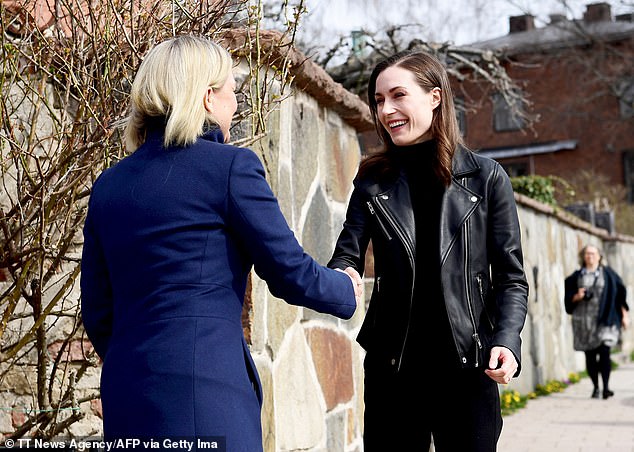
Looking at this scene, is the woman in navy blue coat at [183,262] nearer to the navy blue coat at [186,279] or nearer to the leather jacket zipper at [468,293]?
the navy blue coat at [186,279]

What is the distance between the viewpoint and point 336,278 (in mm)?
2520

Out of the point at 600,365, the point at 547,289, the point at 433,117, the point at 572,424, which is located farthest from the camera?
the point at 547,289

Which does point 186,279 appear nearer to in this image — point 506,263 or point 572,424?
point 506,263

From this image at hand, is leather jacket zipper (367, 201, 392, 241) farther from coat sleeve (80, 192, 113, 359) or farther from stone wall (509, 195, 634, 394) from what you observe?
stone wall (509, 195, 634, 394)

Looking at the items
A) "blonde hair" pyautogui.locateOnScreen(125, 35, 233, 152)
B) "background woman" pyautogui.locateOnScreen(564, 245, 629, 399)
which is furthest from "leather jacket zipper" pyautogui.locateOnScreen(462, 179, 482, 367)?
"background woman" pyautogui.locateOnScreen(564, 245, 629, 399)

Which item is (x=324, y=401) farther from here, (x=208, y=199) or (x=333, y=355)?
(x=208, y=199)

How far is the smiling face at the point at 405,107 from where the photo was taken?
3090 mm

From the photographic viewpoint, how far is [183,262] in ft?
7.41

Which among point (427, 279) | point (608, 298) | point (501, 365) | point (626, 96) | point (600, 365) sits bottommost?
point (600, 365)

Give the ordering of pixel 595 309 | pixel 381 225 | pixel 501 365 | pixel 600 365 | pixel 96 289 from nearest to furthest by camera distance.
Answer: pixel 96 289, pixel 501 365, pixel 381 225, pixel 600 365, pixel 595 309

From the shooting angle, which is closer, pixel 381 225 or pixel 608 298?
pixel 381 225

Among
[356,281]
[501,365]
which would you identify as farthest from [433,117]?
[501,365]

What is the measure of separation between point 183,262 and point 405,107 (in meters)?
1.09

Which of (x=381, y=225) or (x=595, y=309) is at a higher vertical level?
(x=381, y=225)
